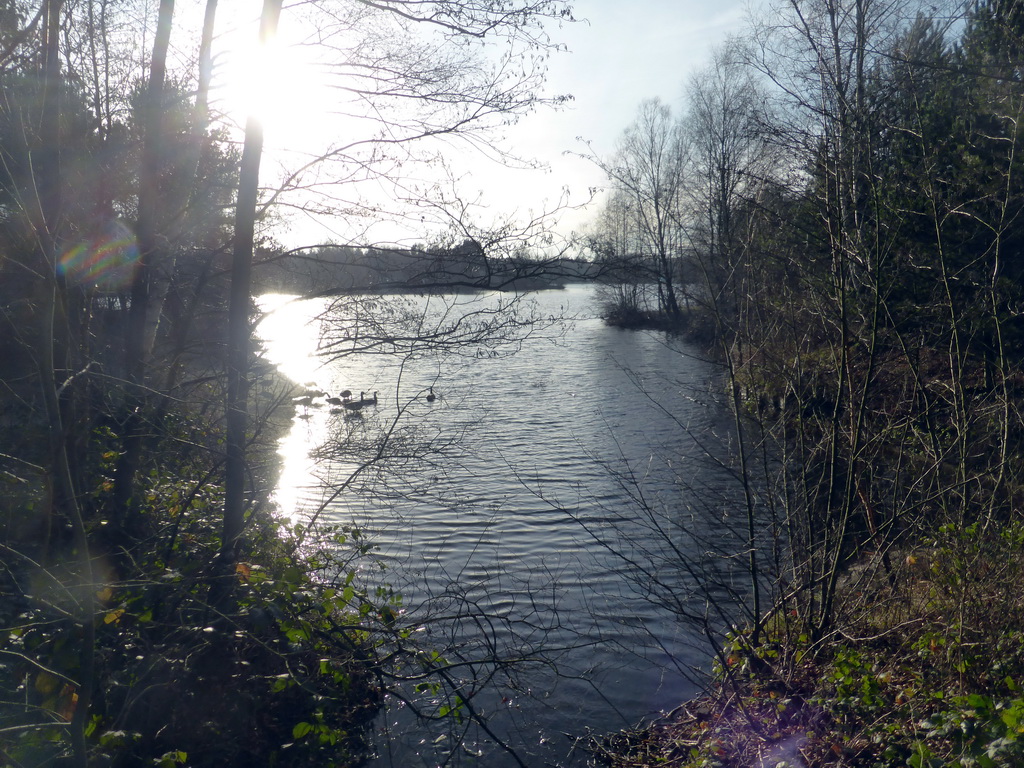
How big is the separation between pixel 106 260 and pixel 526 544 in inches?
Result: 228

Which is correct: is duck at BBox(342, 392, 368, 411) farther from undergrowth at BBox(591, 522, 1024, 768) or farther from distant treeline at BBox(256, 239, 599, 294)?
undergrowth at BBox(591, 522, 1024, 768)

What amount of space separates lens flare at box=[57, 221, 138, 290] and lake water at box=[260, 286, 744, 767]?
1382 mm

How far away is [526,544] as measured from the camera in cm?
975

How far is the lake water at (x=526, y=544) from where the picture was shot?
19.8ft

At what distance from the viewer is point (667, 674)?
22.1 feet

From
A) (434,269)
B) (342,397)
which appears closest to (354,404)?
(342,397)

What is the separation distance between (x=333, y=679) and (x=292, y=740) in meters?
0.49

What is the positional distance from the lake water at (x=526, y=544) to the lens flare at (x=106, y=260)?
4.53 ft

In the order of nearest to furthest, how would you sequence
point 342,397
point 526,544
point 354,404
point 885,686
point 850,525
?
point 885,686
point 850,525
point 526,544
point 354,404
point 342,397

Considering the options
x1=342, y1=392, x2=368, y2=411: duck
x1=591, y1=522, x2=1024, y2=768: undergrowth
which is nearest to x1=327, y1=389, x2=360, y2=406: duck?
x1=342, y1=392, x2=368, y2=411: duck

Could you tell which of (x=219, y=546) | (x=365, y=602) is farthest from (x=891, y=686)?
(x=219, y=546)

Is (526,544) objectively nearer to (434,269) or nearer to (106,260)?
(434,269)

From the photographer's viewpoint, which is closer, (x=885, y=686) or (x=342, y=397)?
(x=885, y=686)

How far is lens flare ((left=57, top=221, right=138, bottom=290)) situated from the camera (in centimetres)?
672
